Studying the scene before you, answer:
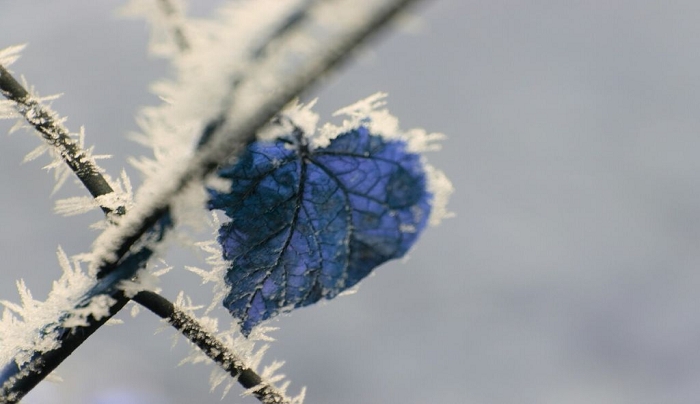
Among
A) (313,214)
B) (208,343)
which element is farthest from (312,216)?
(208,343)

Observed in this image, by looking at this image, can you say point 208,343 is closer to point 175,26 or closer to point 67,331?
point 67,331

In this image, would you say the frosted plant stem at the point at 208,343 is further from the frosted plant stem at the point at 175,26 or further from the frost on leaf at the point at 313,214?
the frosted plant stem at the point at 175,26

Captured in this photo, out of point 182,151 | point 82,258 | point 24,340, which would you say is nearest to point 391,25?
point 182,151

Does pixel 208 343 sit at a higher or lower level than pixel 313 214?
lower

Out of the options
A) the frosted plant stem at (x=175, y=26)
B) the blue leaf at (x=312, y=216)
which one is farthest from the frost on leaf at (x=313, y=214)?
the frosted plant stem at (x=175, y=26)

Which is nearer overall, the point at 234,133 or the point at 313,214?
the point at 234,133

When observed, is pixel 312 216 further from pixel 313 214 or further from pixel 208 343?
pixel 208 343

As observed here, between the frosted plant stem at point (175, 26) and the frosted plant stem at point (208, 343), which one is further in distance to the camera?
the frosted plant stem at point (208, 343)
